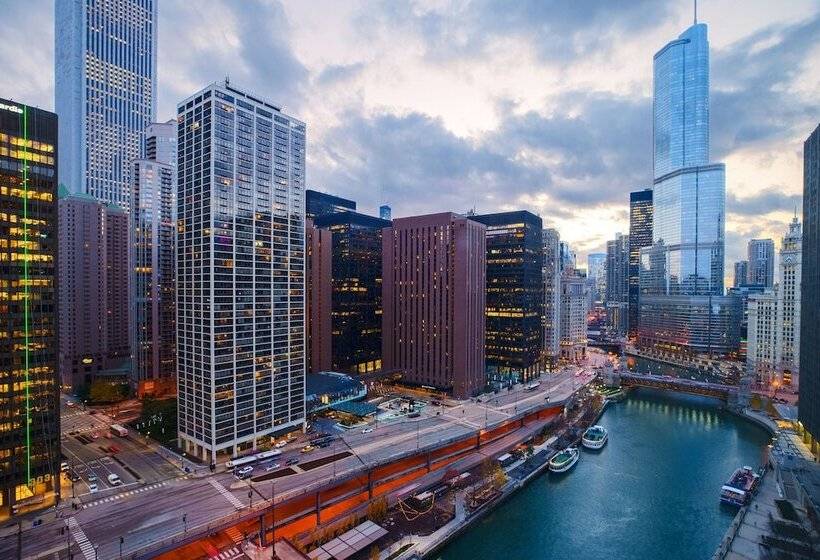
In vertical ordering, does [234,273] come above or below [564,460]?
above

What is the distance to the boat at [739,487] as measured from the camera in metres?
79.9

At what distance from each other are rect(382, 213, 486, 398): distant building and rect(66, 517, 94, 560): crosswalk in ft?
318

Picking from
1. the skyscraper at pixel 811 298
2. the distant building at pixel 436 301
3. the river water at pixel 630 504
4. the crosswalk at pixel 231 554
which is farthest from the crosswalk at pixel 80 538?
the skyscraper at pixel 811 298

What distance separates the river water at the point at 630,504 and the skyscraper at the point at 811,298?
18.6 metres

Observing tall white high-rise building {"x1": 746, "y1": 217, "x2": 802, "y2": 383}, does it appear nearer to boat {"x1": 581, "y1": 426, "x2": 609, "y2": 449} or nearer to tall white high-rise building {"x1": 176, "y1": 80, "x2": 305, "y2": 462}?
boat {"x1": 581, "y1": 426, "x2": 609, "y2": 449}

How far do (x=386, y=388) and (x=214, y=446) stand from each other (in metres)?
71.3

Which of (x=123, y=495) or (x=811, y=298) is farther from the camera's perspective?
(x=811, y=298)

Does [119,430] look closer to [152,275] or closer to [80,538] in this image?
[80,538]

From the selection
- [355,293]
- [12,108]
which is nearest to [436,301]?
[355,293]

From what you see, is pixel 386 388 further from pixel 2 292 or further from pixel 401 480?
pixel 2 292

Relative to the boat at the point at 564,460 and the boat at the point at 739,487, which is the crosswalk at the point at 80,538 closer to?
the boat at the point at 564,460

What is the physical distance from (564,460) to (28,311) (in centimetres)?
10664

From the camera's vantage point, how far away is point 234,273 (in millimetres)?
82000

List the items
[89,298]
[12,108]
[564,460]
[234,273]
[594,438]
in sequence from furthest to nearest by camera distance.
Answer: [89,298] < [594,438] < [564,460] < [234,273] < [12,108]
